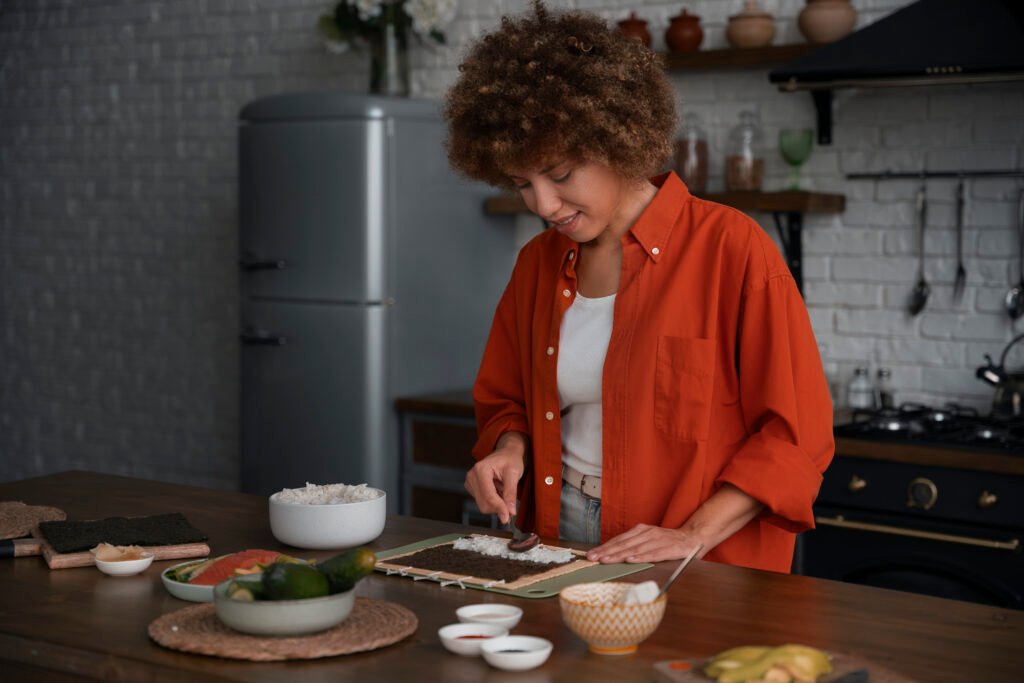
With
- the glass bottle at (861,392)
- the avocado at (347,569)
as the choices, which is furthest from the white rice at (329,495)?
the glass bottle at (861,392)

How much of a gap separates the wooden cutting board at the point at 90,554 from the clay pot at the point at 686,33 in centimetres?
283

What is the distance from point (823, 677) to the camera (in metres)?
1.42

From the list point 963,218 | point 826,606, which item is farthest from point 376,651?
point 963,218

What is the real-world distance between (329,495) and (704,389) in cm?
66

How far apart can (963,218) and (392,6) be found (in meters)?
2.22

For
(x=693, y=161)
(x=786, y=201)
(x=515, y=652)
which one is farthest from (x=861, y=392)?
(x=515, y=652)

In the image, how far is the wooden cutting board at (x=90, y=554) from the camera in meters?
2.07

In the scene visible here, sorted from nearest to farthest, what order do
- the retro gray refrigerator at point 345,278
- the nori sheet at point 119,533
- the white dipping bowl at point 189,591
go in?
the white dipping bowl at point 189,591
the nori sheet at point 119,533
the retro gray refrigerator at point 345,278

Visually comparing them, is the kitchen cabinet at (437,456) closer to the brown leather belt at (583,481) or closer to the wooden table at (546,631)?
the brown leather belt at (583,481)

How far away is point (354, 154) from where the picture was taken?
4.53 metres

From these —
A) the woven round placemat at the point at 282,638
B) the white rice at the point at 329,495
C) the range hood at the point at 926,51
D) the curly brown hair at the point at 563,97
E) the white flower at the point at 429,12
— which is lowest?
the woven round placemat at the point at 282,638

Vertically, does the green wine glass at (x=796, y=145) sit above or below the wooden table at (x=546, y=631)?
above

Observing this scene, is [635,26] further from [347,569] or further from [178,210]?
[347,569]

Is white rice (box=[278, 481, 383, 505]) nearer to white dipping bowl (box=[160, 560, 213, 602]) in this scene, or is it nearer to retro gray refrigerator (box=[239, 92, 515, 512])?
white dipping bowl (box=[160, 560, 213, 602])
